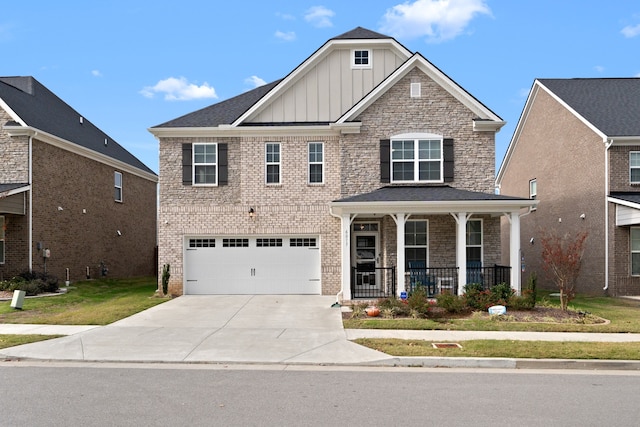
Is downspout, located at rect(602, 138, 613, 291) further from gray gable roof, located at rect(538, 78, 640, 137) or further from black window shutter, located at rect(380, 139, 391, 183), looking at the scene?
black window shutter, located at rect(380, 139, 391, 183)

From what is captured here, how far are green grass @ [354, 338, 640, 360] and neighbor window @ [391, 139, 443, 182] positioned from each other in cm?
860

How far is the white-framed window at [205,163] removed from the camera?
18719 mm

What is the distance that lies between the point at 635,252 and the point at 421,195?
9.48 m

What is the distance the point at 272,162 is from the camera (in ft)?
61.2

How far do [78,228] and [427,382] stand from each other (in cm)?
1977

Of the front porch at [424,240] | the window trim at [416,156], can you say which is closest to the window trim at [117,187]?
the front porch at [424,240]

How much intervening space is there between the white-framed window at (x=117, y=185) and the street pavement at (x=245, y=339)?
45.0 ft

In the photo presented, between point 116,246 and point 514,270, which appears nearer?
point 514,270

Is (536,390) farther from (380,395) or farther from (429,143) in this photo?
(429,143)

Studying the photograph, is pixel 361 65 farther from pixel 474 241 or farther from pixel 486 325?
pixel 486 325

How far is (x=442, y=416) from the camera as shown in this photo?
602cm

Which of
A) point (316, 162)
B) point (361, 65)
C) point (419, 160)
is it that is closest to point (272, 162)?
point (316, 162)

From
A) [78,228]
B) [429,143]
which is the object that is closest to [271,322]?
[429,143]

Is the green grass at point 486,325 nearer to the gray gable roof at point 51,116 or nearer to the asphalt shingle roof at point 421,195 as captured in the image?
the asphalt shingle roof at point 421,195
